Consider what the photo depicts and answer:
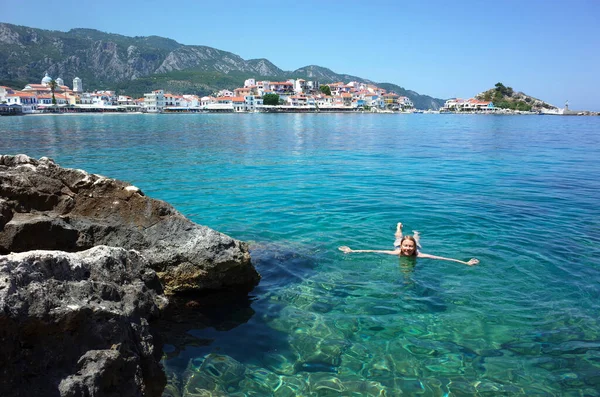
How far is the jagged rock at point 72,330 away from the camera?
2.94 metres

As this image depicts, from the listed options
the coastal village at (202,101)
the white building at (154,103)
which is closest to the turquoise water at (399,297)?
the coastal village at (202,101)

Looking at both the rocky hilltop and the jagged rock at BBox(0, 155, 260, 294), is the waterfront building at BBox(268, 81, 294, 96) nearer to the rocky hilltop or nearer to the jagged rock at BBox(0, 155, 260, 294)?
the jagged rock at BBox(0, 155, 260, 294)

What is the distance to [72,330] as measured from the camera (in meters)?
3.27

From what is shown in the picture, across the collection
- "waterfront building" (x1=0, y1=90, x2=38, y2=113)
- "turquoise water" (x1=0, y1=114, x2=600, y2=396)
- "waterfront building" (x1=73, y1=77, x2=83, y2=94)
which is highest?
"waterfront building" (x1=73, y1=77, x2=83, y2=94)

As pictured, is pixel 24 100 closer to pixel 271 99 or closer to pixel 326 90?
pixel 271 99

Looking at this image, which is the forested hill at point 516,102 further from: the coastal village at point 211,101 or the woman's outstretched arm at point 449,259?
the woman's outstretched arm at point 449,259

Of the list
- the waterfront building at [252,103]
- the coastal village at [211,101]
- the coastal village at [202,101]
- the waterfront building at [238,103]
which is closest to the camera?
the coastal village at [211,101]

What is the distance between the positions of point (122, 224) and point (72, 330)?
296 cm

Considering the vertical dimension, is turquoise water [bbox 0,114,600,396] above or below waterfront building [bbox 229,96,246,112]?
below

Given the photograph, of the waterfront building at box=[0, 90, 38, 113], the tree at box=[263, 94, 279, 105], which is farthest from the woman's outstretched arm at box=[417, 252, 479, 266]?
the tree at box=[263, 94, 279, 105]

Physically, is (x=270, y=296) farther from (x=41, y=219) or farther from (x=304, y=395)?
(x=41, y=219)

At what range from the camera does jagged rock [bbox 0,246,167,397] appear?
2.94m

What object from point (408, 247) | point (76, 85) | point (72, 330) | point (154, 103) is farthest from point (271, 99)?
point (72, 330)

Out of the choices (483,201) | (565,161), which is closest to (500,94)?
(565,161)
